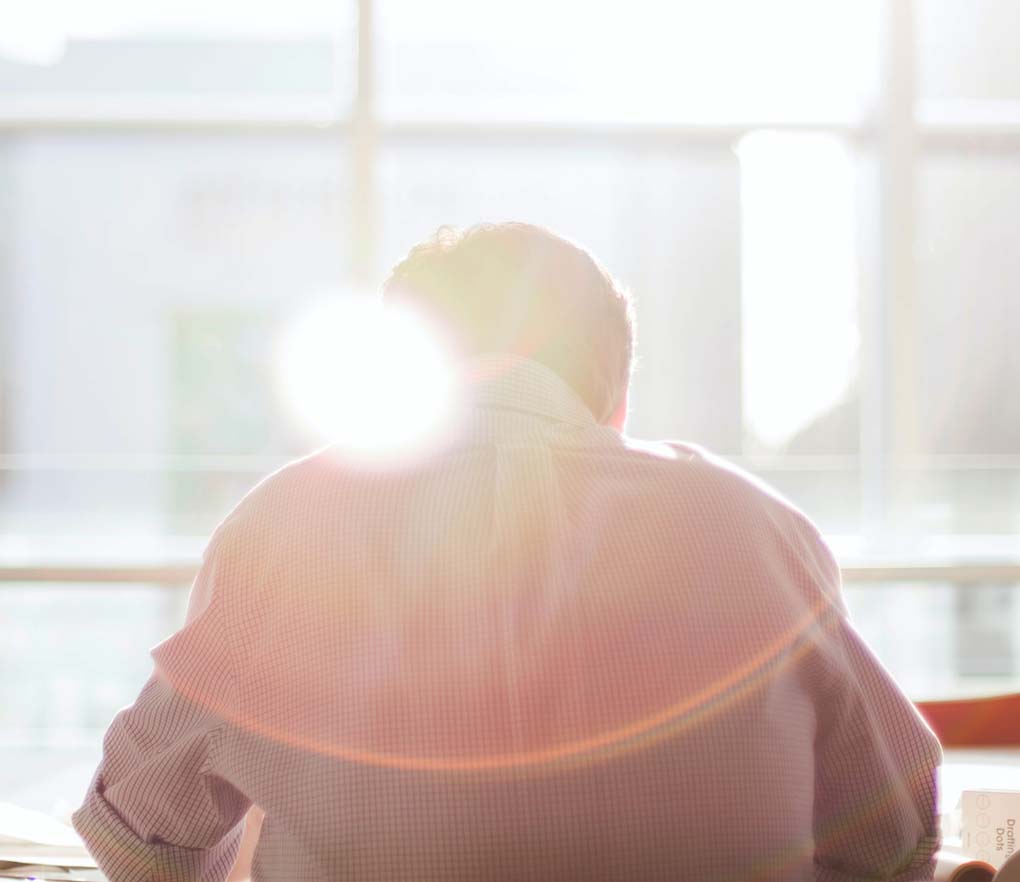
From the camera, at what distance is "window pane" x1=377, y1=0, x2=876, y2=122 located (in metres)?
4.34

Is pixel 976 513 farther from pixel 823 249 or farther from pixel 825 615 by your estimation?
pixel 825 615

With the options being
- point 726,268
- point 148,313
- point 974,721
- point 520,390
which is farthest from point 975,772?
point 148,313

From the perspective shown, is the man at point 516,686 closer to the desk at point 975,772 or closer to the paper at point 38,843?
the paper at point 38,843

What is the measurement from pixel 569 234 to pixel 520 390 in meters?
3.16

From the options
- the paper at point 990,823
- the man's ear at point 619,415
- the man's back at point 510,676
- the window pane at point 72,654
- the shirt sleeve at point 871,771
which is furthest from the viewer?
the window pane at point 72,654

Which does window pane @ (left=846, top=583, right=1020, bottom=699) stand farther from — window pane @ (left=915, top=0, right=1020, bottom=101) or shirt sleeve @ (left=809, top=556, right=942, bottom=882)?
shirt sleeve @ (left=809, top=556, right=942, bottom=882)

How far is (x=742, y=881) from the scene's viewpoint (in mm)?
1057

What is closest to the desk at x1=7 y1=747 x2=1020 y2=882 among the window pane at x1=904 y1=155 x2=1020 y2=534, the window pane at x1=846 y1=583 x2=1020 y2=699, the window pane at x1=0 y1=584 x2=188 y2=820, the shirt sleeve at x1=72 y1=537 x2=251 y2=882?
the shirt sleeve at x1=72 y1=537 x2=251 y2=882

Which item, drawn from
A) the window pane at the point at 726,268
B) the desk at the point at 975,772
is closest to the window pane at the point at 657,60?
the window pane at the point at 726,268

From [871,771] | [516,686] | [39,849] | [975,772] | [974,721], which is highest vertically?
[516,686]

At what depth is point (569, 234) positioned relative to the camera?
4.25 m

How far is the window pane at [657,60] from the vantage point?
4344 mm

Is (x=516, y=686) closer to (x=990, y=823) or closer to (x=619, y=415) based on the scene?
(x=619, y=415)

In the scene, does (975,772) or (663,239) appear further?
(663,239)
